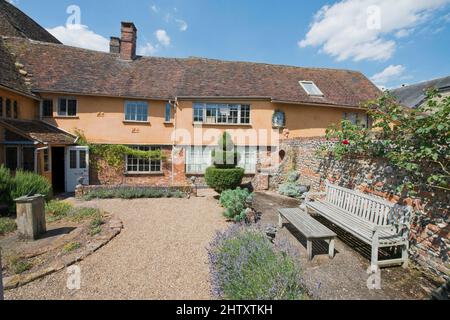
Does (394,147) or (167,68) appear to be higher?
(167,68)

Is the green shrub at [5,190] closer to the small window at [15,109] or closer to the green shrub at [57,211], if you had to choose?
the green shrub at [57,211]

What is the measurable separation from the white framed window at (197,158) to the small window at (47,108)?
7800 millimetres

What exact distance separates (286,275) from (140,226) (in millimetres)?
4890

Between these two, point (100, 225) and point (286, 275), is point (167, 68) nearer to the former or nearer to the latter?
point (100, 225)

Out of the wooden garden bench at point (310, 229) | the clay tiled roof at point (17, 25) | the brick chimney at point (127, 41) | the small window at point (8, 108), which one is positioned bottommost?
the wooden garden bench at point (310, 229)

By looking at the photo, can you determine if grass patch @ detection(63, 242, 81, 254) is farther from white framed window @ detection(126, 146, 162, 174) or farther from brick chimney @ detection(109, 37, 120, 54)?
brick chimney @ detection(109, 37, 120, 54)

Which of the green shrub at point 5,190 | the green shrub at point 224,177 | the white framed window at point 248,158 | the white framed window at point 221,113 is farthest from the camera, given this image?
the white framed window at point 248,158

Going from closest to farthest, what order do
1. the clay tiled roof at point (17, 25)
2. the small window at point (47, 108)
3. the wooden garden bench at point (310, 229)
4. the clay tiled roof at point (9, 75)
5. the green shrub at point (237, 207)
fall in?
the wooden garden bench at point (310, 229), the green shrub at point (237, 207), the clay tiled roof at point (9, 75), the small window at point (47, 108), the clay tiled roof at point (17, 25)

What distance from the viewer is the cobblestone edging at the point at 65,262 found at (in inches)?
154

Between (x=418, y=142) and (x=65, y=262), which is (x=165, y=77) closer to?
(x=65, y=262)

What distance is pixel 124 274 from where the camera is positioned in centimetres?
427

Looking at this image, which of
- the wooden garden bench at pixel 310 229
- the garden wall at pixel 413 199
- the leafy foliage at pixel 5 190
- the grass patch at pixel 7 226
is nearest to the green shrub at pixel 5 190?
the leafy foliage at pixel 5 190

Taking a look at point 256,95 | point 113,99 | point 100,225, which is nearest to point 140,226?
point 100,225

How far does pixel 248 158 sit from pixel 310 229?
28.9 ft
